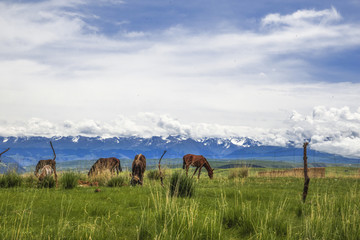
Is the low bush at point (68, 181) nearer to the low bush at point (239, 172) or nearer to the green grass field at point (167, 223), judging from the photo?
the green grass field at point (167, 223)

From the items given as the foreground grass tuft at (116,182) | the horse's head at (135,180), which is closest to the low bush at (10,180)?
the foreground grass tuft at (116,182)

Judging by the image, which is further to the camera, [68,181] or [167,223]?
[68,181]

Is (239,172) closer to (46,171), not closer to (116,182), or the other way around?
(116,182)

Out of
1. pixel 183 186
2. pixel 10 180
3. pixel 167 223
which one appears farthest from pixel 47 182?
pixel 167 223

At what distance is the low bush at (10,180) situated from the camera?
14.8 metres

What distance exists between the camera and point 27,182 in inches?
618

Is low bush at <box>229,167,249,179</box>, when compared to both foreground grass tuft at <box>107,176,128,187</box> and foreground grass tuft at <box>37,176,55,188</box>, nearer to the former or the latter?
foreground grass tuft at <box>107,176,128,187</box>

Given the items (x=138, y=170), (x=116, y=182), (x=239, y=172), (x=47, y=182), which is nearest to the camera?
(x=47, y=182)

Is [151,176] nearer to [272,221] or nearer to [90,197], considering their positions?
[90,197]

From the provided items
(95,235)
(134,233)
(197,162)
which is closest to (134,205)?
(134,233)

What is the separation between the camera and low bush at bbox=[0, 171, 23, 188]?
14773mm

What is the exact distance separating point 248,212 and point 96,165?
17.3 meters

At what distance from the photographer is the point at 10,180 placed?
14883 mm

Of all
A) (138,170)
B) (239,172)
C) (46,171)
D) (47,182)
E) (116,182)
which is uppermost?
(46,171)
